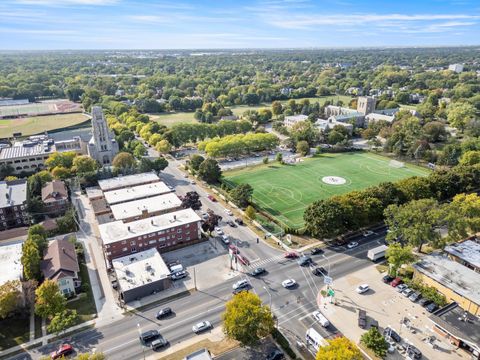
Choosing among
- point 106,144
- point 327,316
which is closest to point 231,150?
point 106,144

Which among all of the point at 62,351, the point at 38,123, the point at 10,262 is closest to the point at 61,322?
the point at 62,351

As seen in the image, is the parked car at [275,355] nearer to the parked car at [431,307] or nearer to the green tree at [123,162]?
the parked car at [431,307]

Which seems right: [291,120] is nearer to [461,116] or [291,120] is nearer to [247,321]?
[461,116]

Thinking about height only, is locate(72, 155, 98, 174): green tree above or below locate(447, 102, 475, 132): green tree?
below

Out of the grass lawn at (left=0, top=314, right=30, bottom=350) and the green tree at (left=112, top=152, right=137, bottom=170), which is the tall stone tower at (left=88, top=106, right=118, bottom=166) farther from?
the grass lawn at (left=0, top=314, right=30, bottom=350)

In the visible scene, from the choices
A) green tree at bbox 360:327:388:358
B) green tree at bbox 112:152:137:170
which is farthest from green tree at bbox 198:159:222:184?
green tree at bbox 360:327:388:358

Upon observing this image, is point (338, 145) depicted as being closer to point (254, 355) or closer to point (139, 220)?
point (139, 220)

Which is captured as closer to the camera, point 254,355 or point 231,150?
point 254,355

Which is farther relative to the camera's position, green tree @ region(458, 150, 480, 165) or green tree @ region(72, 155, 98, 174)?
green tree @ region(458, 150, 480, 165)
